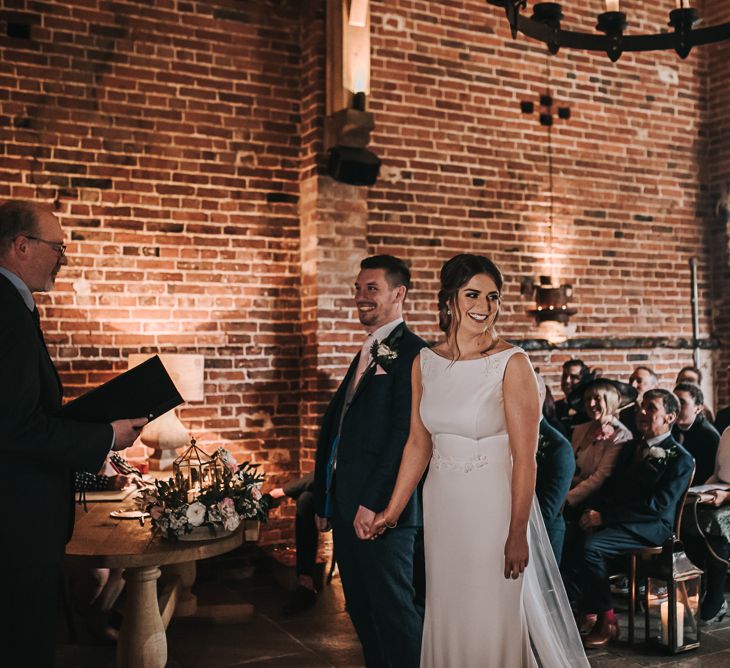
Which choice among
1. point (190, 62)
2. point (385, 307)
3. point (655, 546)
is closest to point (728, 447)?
point (655, 546)

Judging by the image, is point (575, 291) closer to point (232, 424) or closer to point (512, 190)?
point (512, 190)

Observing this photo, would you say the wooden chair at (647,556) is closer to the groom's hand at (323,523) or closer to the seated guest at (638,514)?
the seated guest at (638,514)

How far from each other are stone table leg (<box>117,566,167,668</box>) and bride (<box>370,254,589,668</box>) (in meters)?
1.15

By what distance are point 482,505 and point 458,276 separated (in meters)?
0.70

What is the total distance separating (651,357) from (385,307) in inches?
191

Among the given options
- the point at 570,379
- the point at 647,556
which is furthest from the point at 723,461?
the point at 570,379

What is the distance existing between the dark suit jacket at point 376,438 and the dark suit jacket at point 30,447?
0.92m

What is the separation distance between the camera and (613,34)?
3797mm

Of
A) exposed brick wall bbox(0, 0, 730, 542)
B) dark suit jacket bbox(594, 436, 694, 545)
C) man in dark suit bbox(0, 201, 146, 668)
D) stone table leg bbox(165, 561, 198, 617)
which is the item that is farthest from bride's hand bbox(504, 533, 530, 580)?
exposed brick wall bbox(0, 0, 730, 542)

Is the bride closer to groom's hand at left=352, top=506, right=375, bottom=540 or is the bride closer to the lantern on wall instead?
groom's hand at left=352, top=506, right=375, bottom=540

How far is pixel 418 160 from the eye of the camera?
642 cm

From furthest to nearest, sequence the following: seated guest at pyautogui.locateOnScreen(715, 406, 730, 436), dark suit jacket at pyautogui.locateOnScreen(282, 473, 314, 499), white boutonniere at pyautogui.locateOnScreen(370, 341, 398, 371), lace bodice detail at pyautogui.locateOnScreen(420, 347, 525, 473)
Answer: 1. seated guest at pyautogui.locateOnScreen(715, 406, 730, 436)
2. dark suit jacket at pyautogui.locateOnScreen(282, 473, 314, 499)
3. white boutonniere at pyautogui.locateOnScreen(370, 341, 398, 371)
4. lace bodice detail at pyautogui.locateOnScreen(420, 347, 525, 473)

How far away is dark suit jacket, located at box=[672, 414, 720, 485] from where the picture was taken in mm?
5094

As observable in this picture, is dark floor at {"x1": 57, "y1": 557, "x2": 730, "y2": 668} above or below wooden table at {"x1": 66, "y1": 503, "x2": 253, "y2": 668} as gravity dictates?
below
